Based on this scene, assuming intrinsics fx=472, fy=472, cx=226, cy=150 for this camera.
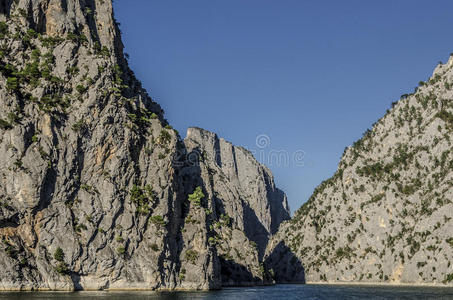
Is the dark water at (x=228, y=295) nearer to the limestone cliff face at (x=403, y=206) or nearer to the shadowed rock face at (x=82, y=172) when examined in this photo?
the shadowed rock face at (x=82, y=172)

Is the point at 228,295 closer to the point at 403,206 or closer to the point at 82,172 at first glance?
the point at 82,172

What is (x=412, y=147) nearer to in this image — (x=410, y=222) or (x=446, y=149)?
(x=446, y=149)

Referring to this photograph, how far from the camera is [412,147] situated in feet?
586

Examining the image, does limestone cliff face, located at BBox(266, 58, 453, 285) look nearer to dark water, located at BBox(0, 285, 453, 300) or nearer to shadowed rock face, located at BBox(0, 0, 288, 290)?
dark water, located at BBox(0, 285, 453, 300)

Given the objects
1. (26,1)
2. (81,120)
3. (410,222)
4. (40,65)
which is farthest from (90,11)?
(410,222)

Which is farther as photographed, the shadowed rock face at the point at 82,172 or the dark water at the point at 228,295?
the shadowed rock face at the point at 82,172

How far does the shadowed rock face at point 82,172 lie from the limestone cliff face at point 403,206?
69.0m

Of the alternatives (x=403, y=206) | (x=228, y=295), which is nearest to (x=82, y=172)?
(x=228, y=295)

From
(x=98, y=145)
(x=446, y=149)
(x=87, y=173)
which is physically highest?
(x=446, y=149)

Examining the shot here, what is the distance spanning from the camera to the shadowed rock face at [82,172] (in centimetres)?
9031

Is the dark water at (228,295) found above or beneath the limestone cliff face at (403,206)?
beneath

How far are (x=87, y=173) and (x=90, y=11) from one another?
46160 millimetres

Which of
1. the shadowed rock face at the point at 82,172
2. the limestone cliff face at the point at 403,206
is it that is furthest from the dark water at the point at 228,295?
the limestone cliff face at the point at 403,206

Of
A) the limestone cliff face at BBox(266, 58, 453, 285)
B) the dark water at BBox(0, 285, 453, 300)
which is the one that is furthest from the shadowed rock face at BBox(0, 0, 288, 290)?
the limestone cliff face at BBox(266, 58, 453, 285)
